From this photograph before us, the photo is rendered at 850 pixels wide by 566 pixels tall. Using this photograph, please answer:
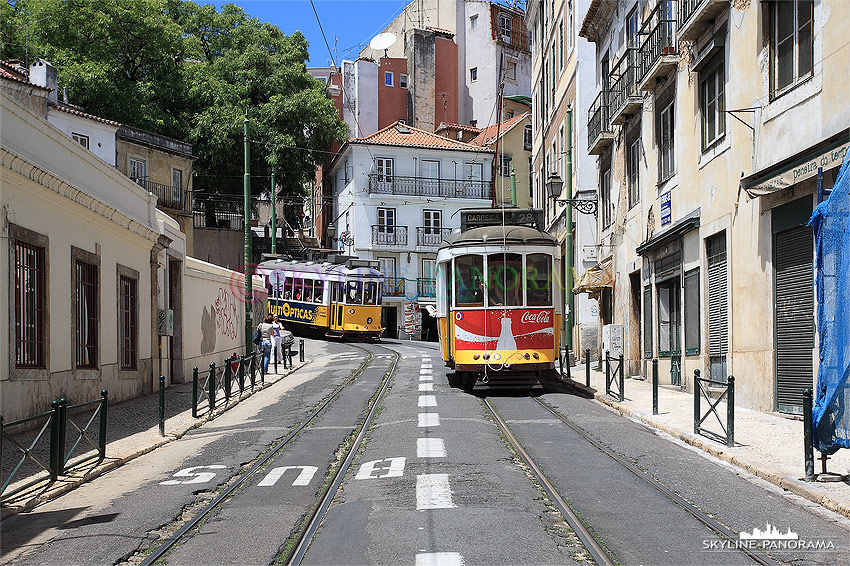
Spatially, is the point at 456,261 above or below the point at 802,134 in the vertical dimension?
below

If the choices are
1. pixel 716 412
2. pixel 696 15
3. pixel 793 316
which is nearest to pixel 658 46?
pixel 696 15

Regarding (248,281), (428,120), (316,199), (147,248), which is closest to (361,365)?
(248,281)

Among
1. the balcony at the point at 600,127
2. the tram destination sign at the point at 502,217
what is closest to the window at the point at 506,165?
the balcony at the point at 600,127

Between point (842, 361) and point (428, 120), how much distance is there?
55.9 m

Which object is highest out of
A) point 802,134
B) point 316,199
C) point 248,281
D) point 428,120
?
point 428,120

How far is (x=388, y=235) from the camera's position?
53.9 m

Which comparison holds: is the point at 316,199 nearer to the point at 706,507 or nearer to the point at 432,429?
the point at 432,429

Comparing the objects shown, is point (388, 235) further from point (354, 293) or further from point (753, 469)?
point (753, 469)

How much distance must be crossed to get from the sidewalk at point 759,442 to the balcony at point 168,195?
2701 cm

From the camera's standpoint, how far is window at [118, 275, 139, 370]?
18.2 metres

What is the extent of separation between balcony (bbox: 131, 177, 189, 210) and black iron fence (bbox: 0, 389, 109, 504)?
96.0 feet

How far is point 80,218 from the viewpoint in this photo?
51.1 ft

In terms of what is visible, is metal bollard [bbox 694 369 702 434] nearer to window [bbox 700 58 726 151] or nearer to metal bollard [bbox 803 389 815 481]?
metal bollard [bbox 803 389 815 481]

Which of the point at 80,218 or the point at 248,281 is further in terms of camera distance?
the point at 248,281
